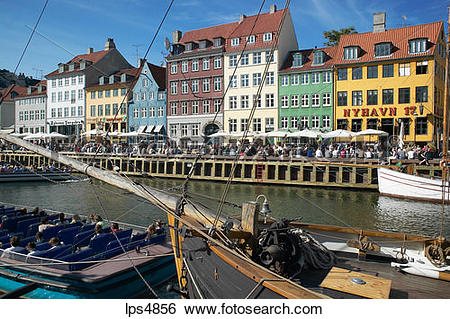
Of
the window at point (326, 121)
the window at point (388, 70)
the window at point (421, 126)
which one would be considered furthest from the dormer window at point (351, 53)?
the window at point (421, 126)

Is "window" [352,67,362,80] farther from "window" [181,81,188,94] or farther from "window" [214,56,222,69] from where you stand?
"window" [181,81,188,94]

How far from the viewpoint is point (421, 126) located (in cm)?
3619

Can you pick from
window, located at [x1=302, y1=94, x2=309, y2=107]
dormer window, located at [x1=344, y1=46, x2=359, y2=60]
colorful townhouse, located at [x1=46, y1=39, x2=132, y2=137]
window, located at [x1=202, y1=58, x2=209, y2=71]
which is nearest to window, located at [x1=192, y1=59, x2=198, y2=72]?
window, located at [x1=202, y1=58, x2=209, y2=71]

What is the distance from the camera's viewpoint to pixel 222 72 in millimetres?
48188

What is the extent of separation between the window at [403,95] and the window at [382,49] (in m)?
3.99

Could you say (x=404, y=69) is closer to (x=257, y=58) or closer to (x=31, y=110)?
(x=257, y=58)

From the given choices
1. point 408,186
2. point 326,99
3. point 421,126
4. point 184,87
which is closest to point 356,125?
point 326,99

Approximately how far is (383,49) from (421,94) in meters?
6.01

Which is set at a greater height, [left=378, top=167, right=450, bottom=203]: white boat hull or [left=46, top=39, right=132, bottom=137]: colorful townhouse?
[left=46, top=39, right=132, bottom=137]: colorful townhouse

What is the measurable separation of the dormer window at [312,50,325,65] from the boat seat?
36.8m

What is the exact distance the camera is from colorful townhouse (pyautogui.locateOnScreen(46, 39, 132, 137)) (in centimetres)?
6162

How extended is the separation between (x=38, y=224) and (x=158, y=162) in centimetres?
2688

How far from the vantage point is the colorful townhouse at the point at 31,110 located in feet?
221

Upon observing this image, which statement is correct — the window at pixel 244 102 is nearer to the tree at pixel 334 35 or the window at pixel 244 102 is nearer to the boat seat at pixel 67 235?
the tree at pixel 334 35
